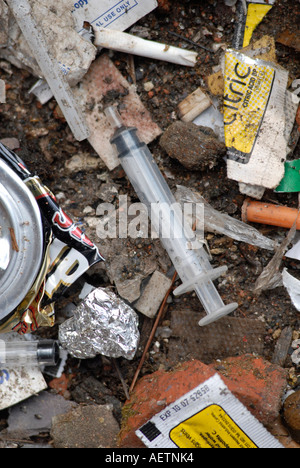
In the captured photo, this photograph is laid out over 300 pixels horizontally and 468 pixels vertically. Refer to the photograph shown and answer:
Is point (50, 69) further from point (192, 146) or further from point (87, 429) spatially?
point (87, 429)

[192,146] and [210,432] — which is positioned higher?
[192,146]

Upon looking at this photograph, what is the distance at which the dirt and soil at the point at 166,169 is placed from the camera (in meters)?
1.74

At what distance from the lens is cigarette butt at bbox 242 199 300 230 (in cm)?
171

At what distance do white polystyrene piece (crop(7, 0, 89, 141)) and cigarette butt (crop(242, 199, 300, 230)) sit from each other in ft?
2.37

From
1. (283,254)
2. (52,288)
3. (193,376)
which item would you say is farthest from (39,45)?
(193,376)

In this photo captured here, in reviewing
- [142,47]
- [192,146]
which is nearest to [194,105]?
[192,146]

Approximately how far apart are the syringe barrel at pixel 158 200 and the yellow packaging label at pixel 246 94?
318 mm

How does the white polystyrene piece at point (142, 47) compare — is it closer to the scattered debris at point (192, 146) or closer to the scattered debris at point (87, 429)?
the scattered debris at point (192, 146)

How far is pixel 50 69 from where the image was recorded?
1700mm

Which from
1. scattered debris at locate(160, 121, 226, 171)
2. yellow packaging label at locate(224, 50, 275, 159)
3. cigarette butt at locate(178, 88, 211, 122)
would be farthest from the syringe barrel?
yellow packaging label at locate(224, 50, 275, 159)

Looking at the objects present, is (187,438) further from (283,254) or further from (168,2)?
(168,2)

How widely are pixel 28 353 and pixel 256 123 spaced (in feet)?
4.21

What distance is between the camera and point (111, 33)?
1725mm
